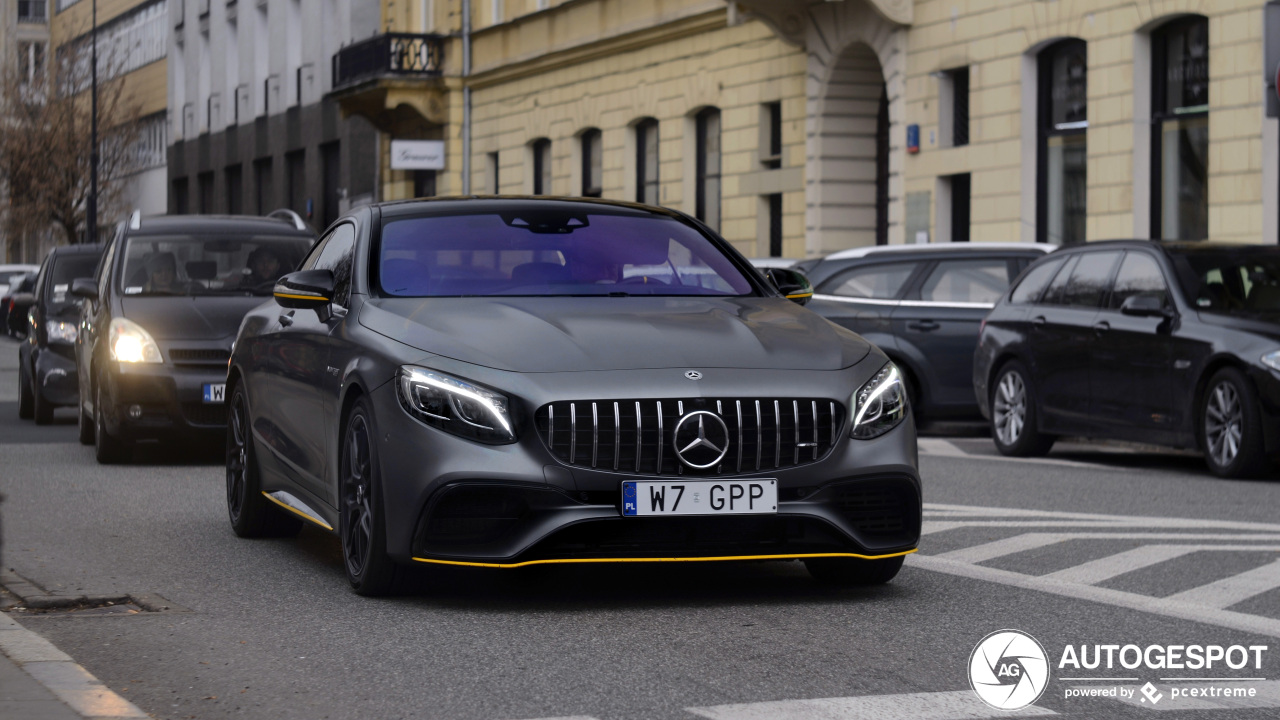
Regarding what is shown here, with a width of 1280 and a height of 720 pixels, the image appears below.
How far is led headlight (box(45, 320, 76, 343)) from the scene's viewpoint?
18.2m

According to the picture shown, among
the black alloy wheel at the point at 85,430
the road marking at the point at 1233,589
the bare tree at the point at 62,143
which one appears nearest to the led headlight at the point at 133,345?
the black alloy wheel at the point at 85,430

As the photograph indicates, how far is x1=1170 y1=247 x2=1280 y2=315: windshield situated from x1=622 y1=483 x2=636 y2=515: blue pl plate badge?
7.43 m

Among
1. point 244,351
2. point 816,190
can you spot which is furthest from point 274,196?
point 244,351

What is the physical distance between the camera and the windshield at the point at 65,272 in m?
19.2

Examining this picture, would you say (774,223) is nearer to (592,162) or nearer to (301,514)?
(592,162)

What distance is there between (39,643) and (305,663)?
2.75 ft

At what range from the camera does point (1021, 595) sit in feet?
24.5

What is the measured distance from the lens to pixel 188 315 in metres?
13.6

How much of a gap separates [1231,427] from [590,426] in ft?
23.7

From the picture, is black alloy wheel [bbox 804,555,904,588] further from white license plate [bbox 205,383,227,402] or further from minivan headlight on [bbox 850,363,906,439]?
white license plate [bbox 205,383,227,402]

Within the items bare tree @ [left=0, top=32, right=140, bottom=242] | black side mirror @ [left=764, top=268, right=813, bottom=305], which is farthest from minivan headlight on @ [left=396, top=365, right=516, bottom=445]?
bare tree @ [left=0, top=32, right=140, bottom=242]

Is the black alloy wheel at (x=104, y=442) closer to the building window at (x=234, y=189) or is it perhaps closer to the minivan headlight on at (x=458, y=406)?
the minivan headlight on at (x=458, y=406)

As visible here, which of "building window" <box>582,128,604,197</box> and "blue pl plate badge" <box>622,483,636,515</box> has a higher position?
"building window" <box>582,128,604,197</box>

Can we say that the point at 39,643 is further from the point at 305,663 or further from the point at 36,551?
the point at 36,551
